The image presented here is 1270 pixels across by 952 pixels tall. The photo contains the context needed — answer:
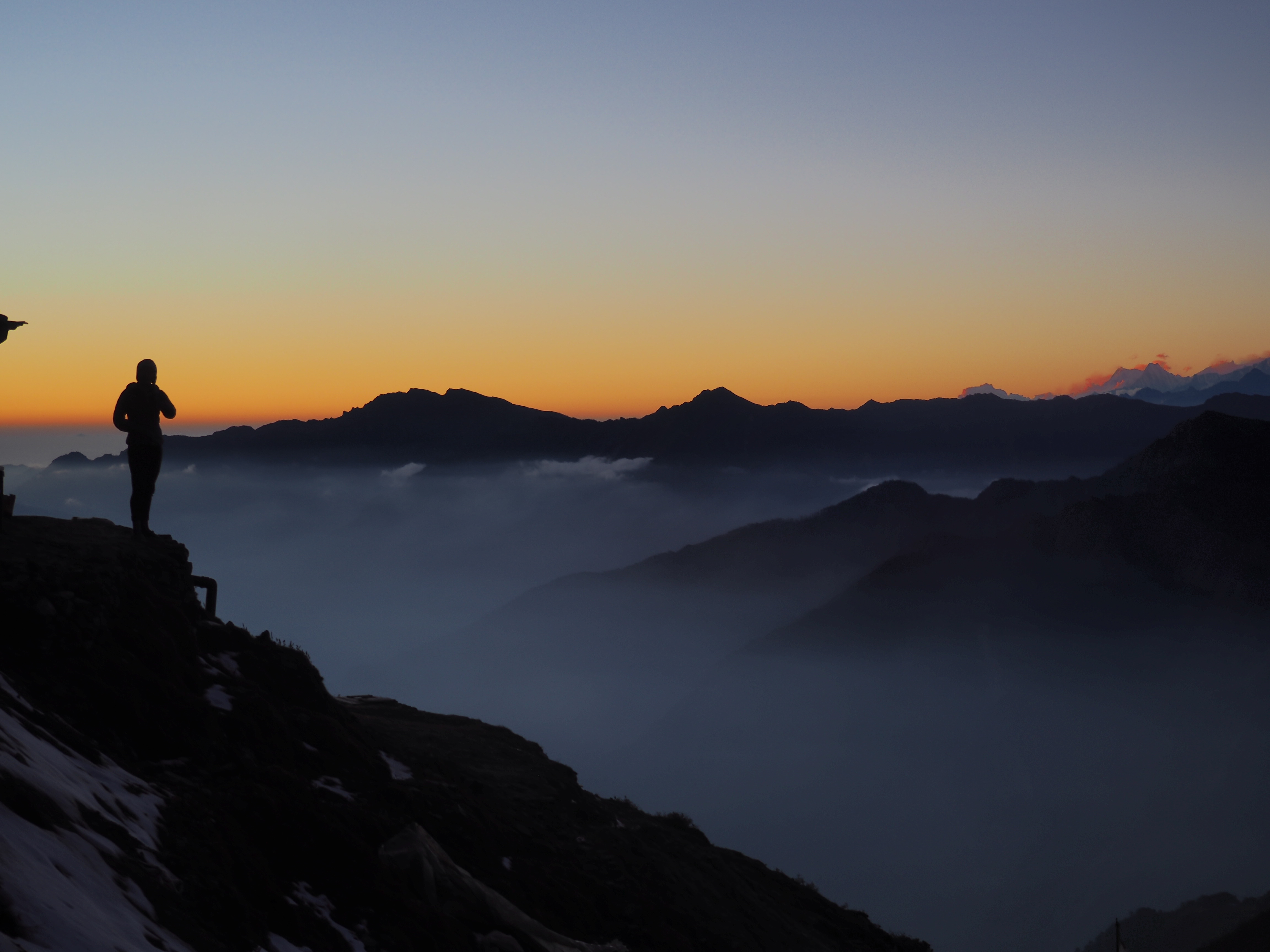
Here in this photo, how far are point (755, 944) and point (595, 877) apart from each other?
4.89 m

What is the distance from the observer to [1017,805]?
173875 millimetres

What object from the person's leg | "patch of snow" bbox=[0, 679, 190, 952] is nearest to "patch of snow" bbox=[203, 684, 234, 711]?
"patch of snow" bbox=[0, 679, 190, 952]

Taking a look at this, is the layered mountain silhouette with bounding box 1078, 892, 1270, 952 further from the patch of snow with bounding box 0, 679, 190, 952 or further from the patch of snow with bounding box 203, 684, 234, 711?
the patch of snow with bounding box 0, 679, 190, 952

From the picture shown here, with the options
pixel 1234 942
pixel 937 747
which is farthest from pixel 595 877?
pixel 937 747

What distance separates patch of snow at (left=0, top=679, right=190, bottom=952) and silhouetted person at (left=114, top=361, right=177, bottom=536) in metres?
5.76

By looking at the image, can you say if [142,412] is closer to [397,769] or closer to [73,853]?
[397,769]

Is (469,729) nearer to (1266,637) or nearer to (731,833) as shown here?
(731,833)

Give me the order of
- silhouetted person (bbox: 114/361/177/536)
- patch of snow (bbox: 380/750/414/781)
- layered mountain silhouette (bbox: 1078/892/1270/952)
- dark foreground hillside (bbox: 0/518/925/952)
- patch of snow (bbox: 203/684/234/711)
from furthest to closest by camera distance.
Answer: layered mountain silhouette (bbox: 1078/892/1270/952), patch of snow (bbox: 380/750/414/781), silhouetted person (bbox: 114/361/177/536), patch of snow (bbox: 203/684/234/711), dark foreground hillside (bbox: 0/518/925/952)

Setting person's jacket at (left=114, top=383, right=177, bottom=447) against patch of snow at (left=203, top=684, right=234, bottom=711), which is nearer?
patch of snow at (left=203, top=684, right=234, bottom=711)

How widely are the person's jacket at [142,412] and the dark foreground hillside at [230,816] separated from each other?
1.85m

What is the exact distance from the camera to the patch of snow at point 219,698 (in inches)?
541

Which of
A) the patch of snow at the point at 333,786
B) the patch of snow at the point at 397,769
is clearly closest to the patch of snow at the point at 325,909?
the patch of snow at the point at 333,786

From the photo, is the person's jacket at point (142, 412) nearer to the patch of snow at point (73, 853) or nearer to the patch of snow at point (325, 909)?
the patch of snow at point (73, 853)

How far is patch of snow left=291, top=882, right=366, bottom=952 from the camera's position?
1020 cm
